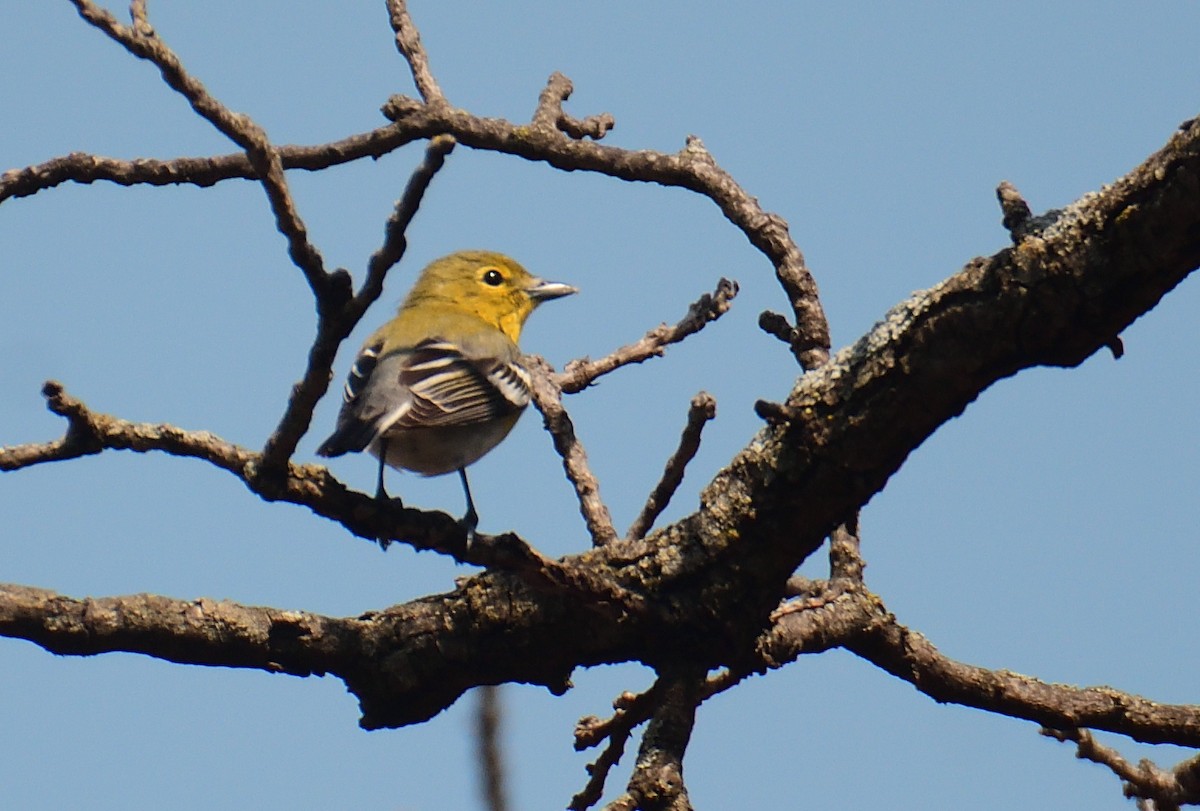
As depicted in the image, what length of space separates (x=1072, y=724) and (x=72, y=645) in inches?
123

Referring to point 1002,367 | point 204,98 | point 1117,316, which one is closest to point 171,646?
point 204,98

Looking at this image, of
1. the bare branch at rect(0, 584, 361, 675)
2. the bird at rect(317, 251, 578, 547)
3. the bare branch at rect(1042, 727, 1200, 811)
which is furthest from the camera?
the bird at rect(317, 251, 578, 547)

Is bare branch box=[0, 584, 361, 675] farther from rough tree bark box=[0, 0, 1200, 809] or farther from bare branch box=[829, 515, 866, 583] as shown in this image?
bare branch box=[829, 515, 866, 583]

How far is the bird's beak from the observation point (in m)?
8.41

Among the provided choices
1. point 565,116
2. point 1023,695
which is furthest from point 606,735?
point 565,116

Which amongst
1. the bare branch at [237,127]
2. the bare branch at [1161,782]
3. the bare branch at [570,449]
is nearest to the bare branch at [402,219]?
the bare branch at [237,127]

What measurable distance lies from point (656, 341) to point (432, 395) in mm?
980

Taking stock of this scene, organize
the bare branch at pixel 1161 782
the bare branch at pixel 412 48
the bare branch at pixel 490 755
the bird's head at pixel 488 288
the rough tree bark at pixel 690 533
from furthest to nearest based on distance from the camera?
the bird's head at pixel 488 288 < the bare branch at pixel 412 48 < the bare branch at pixel 1161 782 < the rough tree bark at pixel 690 533 < the bare branch at pixel 490 755

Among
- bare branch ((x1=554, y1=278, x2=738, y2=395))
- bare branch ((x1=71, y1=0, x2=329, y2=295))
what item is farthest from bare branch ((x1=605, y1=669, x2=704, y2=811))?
bare branch ((x1=554, y1=278, x2=738, y2=395))

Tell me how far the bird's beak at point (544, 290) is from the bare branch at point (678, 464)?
12.8 ft

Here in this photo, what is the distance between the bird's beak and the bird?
26.4 inches

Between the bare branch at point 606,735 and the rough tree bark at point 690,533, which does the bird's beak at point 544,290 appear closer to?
the rough tree bark at point 690,533

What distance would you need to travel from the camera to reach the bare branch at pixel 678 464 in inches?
171

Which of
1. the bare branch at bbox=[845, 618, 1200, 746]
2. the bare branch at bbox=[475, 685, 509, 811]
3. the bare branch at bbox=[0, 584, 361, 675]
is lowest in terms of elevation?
the bare branch at bbox=[475, 685, 509, 811]
